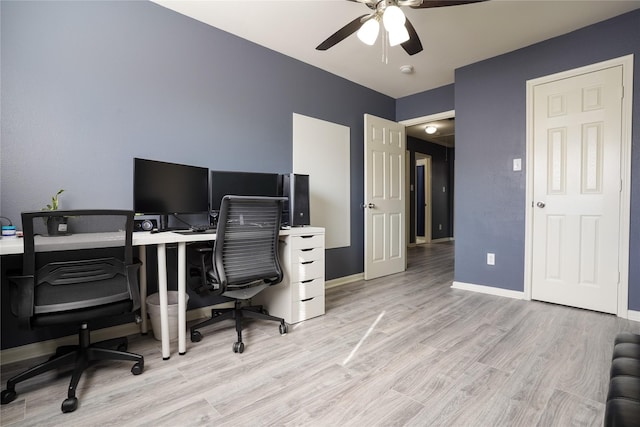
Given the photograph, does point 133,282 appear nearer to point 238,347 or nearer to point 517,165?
point 238,347

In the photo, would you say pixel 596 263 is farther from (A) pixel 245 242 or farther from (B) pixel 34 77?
(B) pixel 34 77

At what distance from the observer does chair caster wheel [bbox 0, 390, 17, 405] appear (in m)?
1.43

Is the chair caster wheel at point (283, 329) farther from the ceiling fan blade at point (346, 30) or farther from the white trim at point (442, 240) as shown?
the white trim at point (442, 240)

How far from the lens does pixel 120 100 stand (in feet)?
7.15

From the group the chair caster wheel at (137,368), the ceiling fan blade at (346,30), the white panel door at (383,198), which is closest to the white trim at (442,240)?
the white panel door at (383,198)

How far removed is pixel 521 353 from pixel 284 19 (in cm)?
301

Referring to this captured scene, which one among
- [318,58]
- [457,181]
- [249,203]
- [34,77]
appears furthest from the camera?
[457,181]

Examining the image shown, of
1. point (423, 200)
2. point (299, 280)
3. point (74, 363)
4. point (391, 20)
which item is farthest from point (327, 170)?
point (423, 200)

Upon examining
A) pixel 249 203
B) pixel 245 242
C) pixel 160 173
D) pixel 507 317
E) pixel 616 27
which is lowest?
pixel 507 317

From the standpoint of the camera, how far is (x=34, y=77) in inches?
73.9

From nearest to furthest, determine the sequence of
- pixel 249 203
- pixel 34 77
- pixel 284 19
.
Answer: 1. pixel 34 77
2. pixel 249 203
3. pixel 284 19

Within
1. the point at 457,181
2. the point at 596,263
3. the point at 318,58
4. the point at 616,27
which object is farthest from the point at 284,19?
the point at 596,263

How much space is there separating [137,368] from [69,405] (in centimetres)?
33

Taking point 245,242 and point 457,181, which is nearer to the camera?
point 245,242
